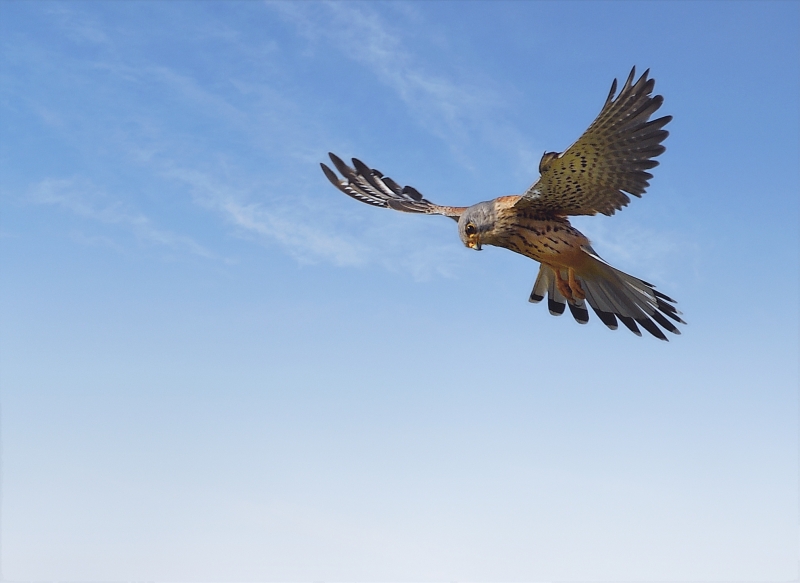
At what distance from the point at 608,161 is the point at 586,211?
2.42ft

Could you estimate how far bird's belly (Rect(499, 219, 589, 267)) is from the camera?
827cm

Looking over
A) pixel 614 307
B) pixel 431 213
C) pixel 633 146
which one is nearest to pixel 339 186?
pixel 431 213

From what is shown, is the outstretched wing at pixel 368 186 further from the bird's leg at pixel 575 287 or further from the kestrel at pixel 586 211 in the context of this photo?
the bird's leg at pixel 575 287

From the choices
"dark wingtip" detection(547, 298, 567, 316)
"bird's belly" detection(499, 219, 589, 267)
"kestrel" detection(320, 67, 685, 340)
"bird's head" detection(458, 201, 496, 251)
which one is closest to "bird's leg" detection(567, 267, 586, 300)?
"kestrel" detection(320, 67, 685, 340)

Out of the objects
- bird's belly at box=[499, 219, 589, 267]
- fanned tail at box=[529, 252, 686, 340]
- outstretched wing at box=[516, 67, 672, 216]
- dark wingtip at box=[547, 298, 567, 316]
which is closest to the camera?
outstretched wing at box=[516, 67, 672, 216]

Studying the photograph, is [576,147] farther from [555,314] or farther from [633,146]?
[555,314]

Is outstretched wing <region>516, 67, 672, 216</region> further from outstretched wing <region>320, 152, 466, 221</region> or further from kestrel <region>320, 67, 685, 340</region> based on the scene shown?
outstretched wing <region>320, 152, 466, 221</region>

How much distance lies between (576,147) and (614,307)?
8.45ft

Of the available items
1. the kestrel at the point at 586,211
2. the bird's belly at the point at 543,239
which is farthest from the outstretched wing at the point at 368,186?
the bird's belly at the point at 543,239

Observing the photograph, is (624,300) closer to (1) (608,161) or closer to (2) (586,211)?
(2) (586,211)

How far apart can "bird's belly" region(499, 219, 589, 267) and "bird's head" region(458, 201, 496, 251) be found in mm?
208

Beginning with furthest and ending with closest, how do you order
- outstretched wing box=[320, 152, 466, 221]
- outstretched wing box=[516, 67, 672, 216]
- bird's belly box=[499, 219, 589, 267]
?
outstretched wing box=[320, 152, 466, 221]
bird's belly box=[499, 219, 589, 267]
outstretched wing box=[516, 67, 672, 216]

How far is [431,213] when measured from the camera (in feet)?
33.1

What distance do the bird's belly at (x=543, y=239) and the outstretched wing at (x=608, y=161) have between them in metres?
0.17
